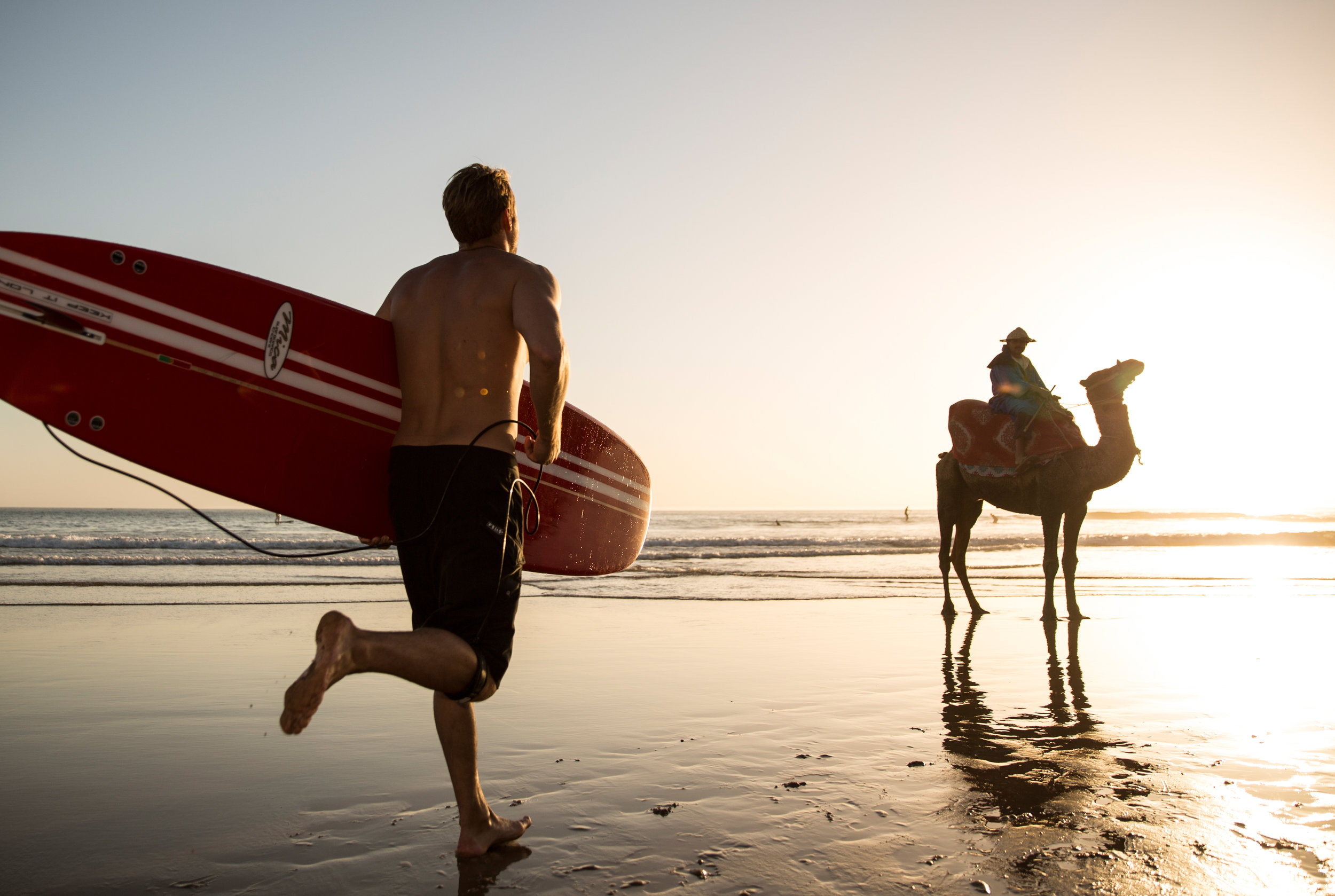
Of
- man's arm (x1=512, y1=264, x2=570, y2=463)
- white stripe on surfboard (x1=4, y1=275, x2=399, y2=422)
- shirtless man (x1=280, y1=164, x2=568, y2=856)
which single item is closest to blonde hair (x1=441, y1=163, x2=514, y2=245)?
shirtless man (x1=280, y1=164, x2=568, y2=856)

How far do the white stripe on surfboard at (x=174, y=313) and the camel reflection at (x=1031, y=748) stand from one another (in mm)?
2599

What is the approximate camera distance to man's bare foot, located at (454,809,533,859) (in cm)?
234

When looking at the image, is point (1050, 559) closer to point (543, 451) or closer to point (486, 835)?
point (543, 451)

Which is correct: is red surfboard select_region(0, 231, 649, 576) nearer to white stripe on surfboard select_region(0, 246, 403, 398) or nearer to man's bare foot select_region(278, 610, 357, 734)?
white stripe on surfboard select_region(0, 246, 403, 398)

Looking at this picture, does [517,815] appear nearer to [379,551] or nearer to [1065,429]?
[1065,429]

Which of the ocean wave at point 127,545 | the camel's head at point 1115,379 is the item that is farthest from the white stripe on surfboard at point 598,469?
the ocean wave at point 127,545

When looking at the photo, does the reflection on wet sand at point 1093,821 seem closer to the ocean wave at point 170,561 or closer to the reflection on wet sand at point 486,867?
the reflection on wet sand at point 486,867

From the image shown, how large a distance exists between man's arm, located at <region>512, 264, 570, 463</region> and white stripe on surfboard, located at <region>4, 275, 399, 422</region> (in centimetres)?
89

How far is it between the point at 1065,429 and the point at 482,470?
265 inches

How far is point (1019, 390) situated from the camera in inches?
315

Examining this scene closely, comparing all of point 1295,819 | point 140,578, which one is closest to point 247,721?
point 1295,819

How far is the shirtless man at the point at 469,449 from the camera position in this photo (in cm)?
240

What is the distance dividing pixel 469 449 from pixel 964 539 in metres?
7.22

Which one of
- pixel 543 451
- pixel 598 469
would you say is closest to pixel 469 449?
pixel 543 451
